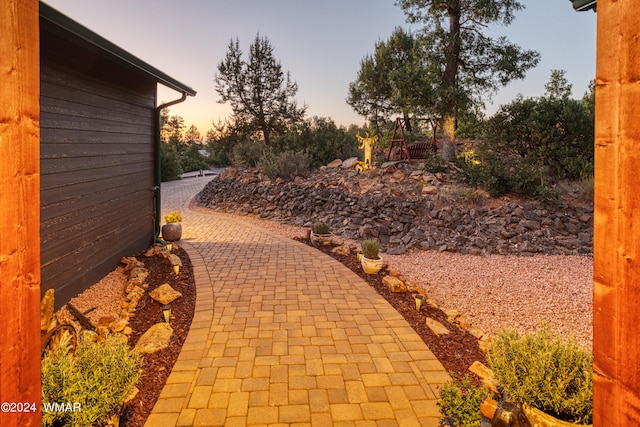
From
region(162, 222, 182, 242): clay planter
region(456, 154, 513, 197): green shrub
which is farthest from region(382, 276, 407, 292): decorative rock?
region(456, 154, 513, 197): green shrub

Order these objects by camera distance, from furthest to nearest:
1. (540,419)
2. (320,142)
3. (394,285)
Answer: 1. (320,142)
2. (394,285)
3. (540,419)

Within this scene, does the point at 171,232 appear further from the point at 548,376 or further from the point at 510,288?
the point at 548,376

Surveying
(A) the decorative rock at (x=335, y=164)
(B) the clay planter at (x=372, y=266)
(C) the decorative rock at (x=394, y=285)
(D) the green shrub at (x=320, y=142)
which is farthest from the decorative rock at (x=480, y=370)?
(D) the green shrub at (x=320, y=142)

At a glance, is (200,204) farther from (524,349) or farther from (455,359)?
(524,349)

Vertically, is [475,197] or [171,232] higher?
[475,197]

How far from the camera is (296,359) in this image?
3225 millimetres

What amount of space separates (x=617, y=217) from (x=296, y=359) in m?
2.76

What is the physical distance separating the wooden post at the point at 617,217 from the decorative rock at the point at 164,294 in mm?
4257

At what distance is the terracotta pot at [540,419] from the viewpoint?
176 cm

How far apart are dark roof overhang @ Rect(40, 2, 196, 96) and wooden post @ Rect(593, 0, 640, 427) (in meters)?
3.75

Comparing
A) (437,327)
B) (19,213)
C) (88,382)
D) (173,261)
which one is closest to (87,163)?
(173,261)

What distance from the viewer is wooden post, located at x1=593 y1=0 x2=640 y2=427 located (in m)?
1.05

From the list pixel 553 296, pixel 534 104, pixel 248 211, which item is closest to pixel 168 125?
pixel 248 211

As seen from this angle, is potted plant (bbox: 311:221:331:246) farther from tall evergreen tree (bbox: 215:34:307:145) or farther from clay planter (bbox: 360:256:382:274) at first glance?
tall evergreen tree (bbox: 215:34:307:145)
